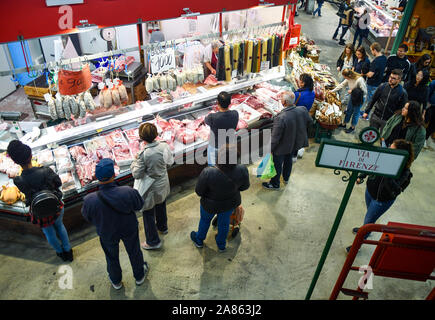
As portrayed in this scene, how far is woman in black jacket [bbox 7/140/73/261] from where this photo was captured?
366 cm

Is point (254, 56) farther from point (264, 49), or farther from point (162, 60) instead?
point (162, 60)

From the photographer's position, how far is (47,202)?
150 inches

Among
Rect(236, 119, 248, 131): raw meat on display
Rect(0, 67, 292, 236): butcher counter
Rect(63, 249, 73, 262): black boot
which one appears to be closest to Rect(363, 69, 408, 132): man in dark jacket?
Rect(0, 67, 292, 236): butcher counter

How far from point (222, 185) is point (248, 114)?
2.86 meters

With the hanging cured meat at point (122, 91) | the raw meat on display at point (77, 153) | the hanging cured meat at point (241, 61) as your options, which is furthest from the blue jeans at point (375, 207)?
the raw meat on display at point (77, 153)

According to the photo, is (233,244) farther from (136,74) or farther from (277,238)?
(136,74)

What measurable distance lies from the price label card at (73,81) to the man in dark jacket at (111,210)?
1.74 metres

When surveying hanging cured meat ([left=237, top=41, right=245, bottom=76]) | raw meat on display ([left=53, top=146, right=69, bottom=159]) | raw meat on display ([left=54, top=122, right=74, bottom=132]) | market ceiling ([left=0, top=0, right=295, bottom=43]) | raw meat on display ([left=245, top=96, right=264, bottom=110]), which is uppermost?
market ceiling ([left=0, top=0, right=295, bottom=43])

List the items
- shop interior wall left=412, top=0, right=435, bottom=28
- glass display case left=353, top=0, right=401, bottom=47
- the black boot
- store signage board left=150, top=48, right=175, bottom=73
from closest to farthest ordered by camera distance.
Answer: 1. the black boot
2. store signage board left=150, top=48, right=175, bottom=73
3. shop interior wall left=412, top=0, right=435, bottom=28
4. glass display case left=353, top=0, right=401, bottom=47

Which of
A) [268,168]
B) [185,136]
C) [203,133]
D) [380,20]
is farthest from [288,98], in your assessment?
[380,20]

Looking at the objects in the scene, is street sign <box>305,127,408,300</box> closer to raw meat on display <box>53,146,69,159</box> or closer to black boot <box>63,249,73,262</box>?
black boot <box>63,249,73,262</box>

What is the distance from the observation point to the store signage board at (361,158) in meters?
2.80

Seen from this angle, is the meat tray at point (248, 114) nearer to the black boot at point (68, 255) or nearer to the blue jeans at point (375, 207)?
the blue jeans at point (375, 207)

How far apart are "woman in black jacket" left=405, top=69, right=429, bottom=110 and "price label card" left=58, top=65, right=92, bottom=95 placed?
21.5ft
